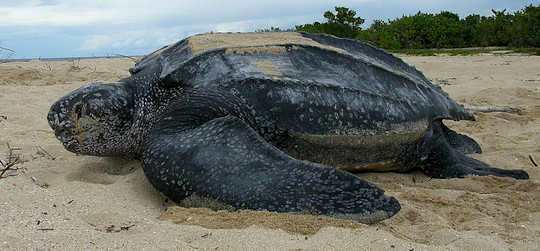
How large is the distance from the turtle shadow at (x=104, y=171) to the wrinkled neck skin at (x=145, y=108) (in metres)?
0.09

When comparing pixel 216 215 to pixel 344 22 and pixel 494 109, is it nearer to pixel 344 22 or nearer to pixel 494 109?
pixel 494 109

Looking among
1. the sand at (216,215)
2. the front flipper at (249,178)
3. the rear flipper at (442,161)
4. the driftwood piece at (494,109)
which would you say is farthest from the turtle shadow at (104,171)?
the driftwood piece at (494,109)

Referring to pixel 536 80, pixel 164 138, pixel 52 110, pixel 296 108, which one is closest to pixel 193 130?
pixel 164 138

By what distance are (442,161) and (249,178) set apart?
1152mm

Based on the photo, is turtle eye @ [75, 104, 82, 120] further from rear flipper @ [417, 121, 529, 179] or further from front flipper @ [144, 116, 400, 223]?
rear flipper @ [417, 121, 529, 179]

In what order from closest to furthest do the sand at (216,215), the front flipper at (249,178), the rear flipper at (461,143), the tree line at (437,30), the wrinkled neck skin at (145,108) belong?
the sand at (216,215) → the front flipper at (249,178) → the wrinkled neck skin at (145,108) → the rear flipper at (461,143) → the tree line at (437,30)

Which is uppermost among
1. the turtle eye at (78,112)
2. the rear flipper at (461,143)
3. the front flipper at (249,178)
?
the turtle eye at (78,112)

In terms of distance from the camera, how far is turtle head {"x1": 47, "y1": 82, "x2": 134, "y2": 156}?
2.22 metres

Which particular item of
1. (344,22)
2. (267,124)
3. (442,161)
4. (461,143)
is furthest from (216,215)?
(344,22)

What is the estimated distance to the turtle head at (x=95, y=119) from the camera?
222 centimetres

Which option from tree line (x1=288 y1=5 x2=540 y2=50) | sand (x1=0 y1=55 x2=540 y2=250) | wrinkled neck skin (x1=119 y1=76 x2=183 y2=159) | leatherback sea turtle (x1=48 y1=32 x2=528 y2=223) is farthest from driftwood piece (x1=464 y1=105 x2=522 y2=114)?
tree line (x1=288 y1=5 x2=540 y2=50)

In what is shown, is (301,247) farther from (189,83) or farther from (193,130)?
(189,83)

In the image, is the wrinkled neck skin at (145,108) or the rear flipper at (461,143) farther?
the rear flipper at (461,143)

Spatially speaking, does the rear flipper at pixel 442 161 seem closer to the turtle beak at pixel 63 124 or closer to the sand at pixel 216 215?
the sand at pixel 216 215
